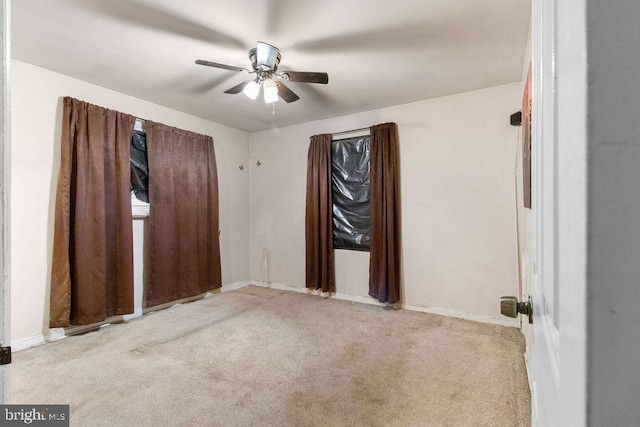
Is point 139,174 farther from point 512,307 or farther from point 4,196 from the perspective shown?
point 512,307

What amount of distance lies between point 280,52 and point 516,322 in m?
3.29

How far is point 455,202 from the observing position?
10.3ft

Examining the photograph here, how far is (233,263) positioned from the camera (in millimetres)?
4332

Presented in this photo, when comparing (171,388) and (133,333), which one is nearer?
(171,388)

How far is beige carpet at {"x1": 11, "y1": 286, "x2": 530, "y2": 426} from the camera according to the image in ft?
5.32

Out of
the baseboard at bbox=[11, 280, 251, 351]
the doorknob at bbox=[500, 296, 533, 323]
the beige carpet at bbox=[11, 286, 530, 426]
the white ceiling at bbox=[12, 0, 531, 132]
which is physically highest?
the white ceiling at bbox=[12, 0, 531, 132]

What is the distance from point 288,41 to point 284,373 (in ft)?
8.00

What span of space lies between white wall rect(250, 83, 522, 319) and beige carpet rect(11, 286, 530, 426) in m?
0.41

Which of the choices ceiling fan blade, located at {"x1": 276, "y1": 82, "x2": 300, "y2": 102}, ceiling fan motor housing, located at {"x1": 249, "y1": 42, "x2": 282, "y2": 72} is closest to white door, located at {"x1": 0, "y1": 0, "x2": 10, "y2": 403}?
ceiling fan motor housing, located at {"x1": 249, "y1": 42, "x2": 282, "y2": 72}

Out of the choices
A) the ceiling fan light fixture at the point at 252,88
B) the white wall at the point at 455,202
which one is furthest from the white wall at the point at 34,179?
the white wall at the point at 455,202

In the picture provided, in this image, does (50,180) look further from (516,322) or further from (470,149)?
(516,322)

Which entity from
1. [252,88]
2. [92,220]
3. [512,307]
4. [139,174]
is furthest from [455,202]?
[92,220]

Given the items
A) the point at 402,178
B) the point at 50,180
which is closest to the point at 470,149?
the point at 402,178

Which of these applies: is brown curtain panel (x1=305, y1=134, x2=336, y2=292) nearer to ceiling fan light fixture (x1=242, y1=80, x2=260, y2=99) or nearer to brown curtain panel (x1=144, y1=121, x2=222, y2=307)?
brown curtain panel (x1=144, y1=121, x2=222, y2=307)
